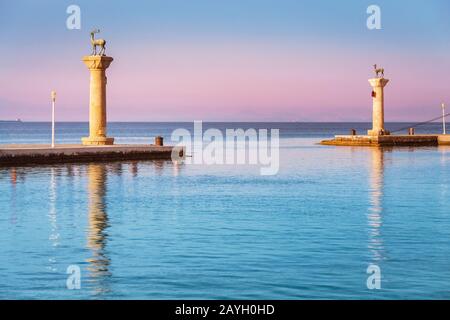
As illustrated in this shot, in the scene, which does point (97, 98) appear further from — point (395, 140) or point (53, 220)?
point (395, 140)

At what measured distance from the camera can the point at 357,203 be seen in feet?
98.9

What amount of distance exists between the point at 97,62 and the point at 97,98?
8.84 ft

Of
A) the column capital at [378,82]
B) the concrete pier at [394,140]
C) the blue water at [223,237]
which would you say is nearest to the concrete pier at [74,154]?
the blue water at [223,237]

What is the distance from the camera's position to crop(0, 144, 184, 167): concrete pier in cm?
4947

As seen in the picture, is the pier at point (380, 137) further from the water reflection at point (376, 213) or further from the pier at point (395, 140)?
the water reflection at point (376, 213)

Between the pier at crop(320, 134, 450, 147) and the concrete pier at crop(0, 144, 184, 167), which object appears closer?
the concrete pier at crop(0, 144, 184, 167)

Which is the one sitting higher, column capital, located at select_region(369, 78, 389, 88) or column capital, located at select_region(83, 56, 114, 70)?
column capital, located at select_region(369, 78, 389, 88)

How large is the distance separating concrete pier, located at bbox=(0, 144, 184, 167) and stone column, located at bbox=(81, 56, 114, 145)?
7.40 ft

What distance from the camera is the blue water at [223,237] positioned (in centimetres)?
1560

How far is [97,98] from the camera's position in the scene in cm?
5619

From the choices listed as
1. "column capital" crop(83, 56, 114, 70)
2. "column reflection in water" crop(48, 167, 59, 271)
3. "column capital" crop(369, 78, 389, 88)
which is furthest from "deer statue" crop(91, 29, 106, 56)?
"column capital" crop(369, 78, 389, 88)

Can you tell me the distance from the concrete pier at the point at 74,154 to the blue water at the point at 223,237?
8.29 meters

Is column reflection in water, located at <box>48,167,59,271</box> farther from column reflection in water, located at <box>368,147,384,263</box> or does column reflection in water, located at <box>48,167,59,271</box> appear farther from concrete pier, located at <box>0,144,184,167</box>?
concrete pier, located at <box>0,144,184,167</box>
